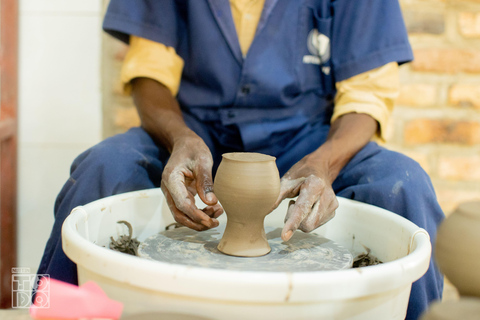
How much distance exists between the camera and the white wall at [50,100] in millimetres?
1543

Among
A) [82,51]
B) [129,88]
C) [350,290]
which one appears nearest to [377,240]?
[350,290]

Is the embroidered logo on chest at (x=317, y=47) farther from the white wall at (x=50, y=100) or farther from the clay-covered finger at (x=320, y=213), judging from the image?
the white wall at (x=50, y=100)

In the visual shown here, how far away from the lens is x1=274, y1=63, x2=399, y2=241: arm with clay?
2.60ft

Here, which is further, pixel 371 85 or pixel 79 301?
pixel 371 85

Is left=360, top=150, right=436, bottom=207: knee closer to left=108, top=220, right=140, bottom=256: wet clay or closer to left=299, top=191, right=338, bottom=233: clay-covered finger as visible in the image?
left=299, top=191, right=338, bottom=233: clay-covered finger

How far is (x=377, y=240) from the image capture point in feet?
2.90

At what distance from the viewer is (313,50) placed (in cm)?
119

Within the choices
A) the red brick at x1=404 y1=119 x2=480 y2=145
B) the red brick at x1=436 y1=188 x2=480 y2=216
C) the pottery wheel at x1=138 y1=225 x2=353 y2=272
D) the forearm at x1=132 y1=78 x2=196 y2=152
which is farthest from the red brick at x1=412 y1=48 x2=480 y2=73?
the pottery wheel at x1=138 y1=225 x2=353 y2=272

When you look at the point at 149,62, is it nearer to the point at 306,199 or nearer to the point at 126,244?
the point at 126,244

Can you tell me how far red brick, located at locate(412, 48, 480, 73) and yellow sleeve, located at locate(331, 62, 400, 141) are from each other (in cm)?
55

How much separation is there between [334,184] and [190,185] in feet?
1.11

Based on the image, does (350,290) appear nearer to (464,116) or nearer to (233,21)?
(233,21)

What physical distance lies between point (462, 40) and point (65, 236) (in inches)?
59.3

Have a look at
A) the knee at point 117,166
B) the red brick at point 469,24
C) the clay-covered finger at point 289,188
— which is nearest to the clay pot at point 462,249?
the clay-covered finger at point 289,188
